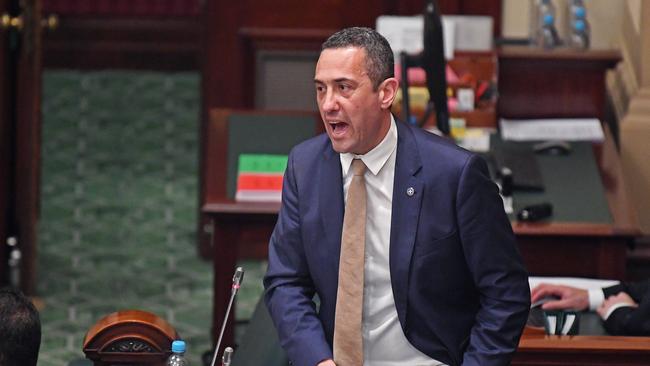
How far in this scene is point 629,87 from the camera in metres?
6.62

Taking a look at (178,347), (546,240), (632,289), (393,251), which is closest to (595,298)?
(632,289)

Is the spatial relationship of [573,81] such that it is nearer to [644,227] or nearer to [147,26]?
[644,227]

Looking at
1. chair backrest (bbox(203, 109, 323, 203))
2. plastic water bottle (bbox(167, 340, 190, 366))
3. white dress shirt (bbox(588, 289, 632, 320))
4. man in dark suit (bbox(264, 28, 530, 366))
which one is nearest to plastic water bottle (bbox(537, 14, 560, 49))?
chair backrest (bbox(203, 109, 323, 203))

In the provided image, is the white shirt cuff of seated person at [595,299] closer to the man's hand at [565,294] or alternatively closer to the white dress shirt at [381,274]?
the man's hand at [565,294]

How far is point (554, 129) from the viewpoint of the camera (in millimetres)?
6375

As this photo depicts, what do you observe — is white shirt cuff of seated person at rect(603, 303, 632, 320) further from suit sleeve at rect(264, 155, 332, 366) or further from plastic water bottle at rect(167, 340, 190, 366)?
plastic water bottle at rect(167, 340, 190, 366)

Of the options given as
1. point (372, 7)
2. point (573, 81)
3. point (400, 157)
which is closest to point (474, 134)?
point (573, 81)

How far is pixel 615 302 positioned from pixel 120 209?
4310 millimetres

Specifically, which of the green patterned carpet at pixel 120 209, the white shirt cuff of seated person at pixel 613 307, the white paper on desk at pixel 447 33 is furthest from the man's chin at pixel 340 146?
the white paper on desk at pixel 447 33

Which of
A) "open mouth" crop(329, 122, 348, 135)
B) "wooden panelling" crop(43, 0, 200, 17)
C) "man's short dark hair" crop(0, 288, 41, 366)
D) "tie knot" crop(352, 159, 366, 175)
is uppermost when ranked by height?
"wooden panelling" crop(43, 0, 200, 17)

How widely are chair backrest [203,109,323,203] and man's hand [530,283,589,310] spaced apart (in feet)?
4.73

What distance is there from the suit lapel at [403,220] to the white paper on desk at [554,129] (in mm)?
2873

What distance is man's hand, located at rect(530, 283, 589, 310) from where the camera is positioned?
15.1ft

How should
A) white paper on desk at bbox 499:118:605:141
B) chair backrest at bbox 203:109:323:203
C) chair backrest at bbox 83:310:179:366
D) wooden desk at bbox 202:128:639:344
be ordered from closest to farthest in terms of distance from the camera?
1. chair backrest at bbox 83:310:179:366
2. wooden desk at bbox 202:128:639:344
3. chair backrest at bbox 203:109:323:203
4. white paper on desk at bbox 499:118:605:141
